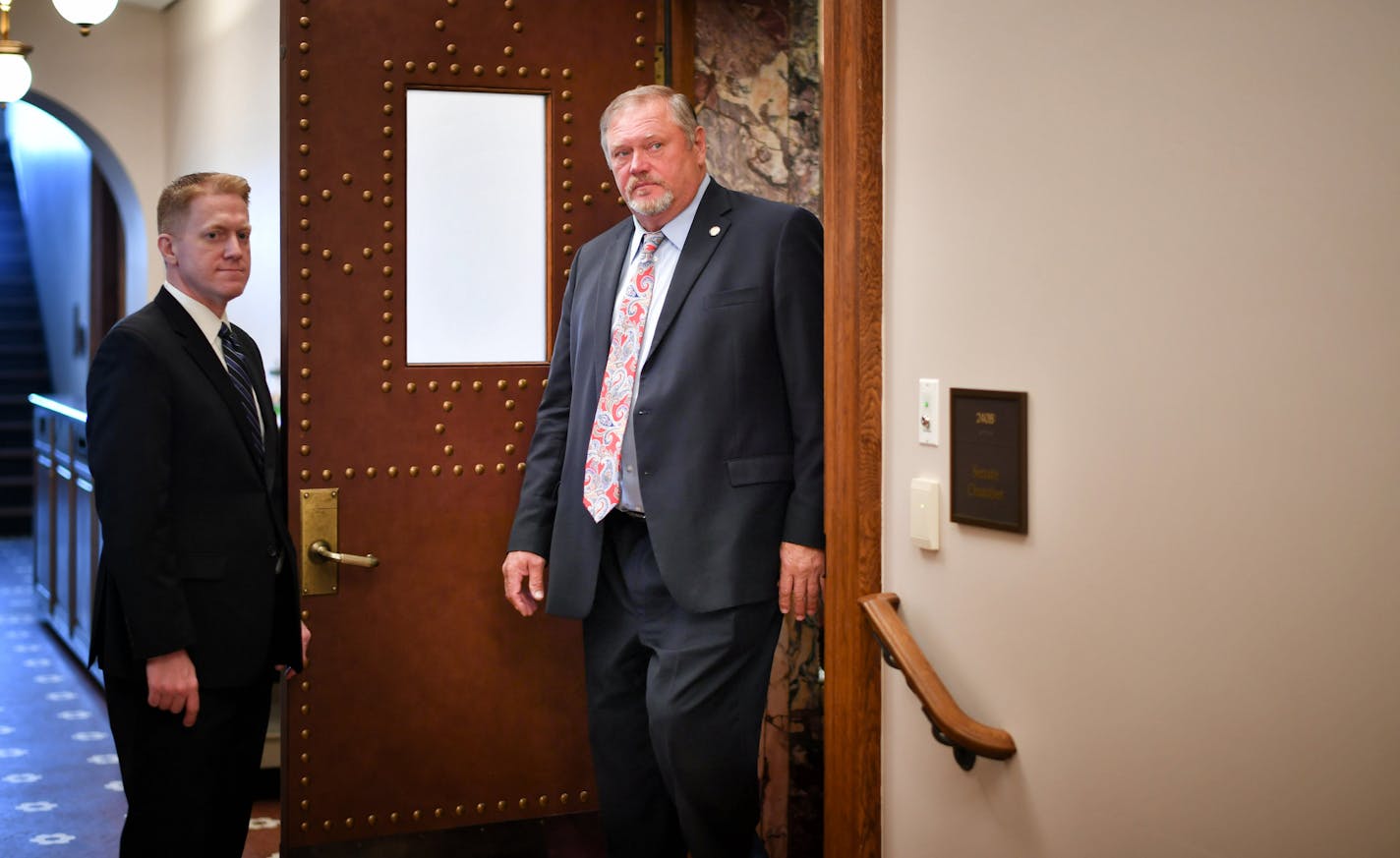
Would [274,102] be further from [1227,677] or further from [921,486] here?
[1227,677]

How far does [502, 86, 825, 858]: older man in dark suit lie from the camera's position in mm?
2150

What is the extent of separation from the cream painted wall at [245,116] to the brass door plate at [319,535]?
2.43 metres

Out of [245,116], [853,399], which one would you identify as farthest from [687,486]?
[245,116]

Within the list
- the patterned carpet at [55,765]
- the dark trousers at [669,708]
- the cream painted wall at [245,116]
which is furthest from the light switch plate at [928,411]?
the cream painted wall at [245,116]

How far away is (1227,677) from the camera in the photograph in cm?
142

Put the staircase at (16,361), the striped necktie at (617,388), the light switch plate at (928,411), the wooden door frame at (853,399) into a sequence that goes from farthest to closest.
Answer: the staircase at (16,361), the striped necktie at (617,388), the wooden door frame at (853,399), the light switch plate at (928,411)

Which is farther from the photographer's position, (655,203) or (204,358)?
(655,203)

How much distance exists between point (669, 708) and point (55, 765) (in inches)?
106

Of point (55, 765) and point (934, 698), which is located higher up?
point (934, 698)

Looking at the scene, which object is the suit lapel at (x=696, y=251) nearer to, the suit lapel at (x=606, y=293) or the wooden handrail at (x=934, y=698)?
the suit lapel at (x=606, y=293)

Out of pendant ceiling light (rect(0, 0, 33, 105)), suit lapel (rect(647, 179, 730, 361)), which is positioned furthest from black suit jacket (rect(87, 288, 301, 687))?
pendant ceiling light (rect(0, 0, 33, 105))

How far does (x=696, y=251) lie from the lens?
2.25 m

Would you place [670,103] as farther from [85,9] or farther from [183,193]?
[85,9]

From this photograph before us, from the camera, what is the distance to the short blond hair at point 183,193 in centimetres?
212
